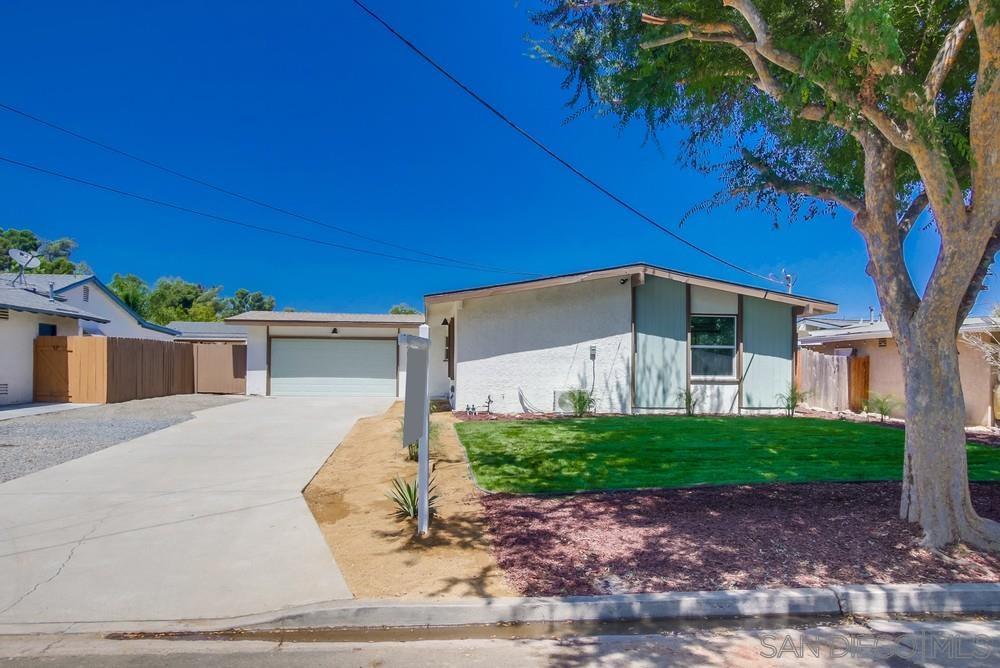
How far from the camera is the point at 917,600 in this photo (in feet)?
12.3

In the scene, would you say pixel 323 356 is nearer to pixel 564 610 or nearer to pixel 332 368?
pixel 332 368

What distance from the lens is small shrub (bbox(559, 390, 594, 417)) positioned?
12.4m

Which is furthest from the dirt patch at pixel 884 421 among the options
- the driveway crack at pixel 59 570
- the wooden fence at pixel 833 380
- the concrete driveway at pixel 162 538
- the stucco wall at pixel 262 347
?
the driveway crack at pixel 59 570

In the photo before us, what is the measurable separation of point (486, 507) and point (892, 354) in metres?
13.1

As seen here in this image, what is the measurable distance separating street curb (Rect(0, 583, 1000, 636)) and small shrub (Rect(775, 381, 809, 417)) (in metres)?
9.91

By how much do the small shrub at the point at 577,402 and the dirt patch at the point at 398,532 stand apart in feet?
14.8

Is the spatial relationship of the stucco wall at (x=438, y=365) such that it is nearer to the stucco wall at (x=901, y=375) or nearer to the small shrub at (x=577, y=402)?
the small shrub at (x=577, y=402)

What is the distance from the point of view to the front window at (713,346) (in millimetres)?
13328

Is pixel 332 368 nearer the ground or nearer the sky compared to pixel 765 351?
nearer the ground

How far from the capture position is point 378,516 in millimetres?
5562

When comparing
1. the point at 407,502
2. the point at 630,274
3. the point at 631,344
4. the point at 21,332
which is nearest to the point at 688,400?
the point at 631,344

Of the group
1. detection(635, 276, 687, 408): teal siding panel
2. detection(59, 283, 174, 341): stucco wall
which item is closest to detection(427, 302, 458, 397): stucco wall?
detection(635, 276, 687, 408): teal siding panel

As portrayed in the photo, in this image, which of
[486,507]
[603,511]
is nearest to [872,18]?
[603,511]

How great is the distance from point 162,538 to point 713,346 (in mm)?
11970
